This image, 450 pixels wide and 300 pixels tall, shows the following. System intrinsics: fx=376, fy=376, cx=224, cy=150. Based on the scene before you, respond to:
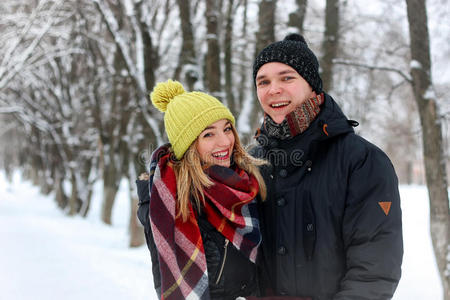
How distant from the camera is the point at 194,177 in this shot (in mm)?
2049

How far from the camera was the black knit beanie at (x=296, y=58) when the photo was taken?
79.3 inches

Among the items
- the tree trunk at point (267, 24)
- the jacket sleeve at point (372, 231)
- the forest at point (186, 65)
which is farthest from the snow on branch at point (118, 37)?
the jacket sleeve at point (372, 231)

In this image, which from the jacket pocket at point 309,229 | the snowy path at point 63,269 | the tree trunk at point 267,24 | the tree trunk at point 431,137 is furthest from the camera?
the tree trunk at point 267,24

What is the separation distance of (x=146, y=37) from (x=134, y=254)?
4.74 meters

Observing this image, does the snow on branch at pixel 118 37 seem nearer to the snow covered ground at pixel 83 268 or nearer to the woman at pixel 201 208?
the snow covered ground at pixel 83 268

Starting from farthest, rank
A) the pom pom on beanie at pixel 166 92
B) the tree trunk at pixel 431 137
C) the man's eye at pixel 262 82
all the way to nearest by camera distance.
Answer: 1. the tree trunk at pixel 431 137
2. the pom pom on beanie at pixel 166 92
3. the man's eye at pixel 262 82

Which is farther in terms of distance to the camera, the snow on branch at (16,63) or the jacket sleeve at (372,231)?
the snow on branch at (16,63)

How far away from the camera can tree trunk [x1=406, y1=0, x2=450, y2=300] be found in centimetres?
494

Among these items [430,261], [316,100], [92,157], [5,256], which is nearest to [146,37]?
[5,256]

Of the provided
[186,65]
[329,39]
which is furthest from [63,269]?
[329,39]

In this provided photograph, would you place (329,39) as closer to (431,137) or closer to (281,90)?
(431,137)

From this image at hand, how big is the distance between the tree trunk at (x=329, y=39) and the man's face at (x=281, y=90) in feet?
16.0

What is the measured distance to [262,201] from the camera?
7.02 ft

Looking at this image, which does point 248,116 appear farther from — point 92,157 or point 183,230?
point 92,157
